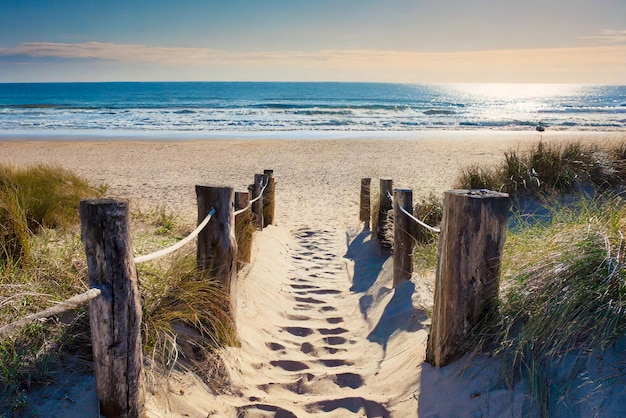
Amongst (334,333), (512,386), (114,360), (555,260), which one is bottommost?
(334,333)

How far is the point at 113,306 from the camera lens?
2379 millimetres

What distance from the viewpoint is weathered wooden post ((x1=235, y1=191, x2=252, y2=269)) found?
19.3 feet

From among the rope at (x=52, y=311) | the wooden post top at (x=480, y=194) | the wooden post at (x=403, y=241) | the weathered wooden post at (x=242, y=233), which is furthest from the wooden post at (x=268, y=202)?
the rope at (x=52, y=311)

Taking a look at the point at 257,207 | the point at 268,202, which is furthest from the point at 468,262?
the point at 268,202

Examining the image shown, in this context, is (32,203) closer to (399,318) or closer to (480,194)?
(399,318)

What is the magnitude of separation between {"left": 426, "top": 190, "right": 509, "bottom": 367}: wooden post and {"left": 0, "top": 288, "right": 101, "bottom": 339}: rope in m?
2.06

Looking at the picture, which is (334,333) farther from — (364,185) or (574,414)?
(364,185)

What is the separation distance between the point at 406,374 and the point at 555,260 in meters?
1.29

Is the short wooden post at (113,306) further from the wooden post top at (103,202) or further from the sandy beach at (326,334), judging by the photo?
the sandy beach at (326,334)

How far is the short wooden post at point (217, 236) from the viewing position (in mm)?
3906

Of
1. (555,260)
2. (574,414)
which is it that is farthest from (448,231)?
(574,414)

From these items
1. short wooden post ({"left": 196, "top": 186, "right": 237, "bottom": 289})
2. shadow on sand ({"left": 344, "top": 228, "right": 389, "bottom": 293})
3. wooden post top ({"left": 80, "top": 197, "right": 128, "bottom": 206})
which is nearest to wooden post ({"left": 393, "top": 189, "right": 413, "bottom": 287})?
shadow on sand ({"left": 344, "top": 228, "right": 389, "bottom": 293})

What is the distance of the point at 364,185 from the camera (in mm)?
8656

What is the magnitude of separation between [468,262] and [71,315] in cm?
247
